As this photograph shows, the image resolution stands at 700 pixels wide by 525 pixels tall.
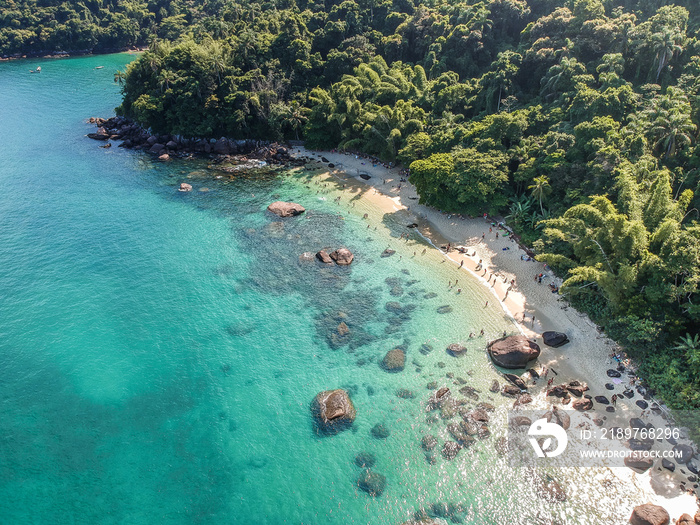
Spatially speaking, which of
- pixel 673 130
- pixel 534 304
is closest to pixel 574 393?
pixel 534 304

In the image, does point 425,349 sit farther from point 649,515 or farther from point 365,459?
point 649,515

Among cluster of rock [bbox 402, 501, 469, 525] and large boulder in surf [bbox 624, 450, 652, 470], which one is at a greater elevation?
large boulder in surf [bbox 624, 450, 652, 470]

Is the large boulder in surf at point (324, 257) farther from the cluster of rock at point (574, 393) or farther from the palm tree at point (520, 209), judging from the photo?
the cluster of rock at point (574, 393)

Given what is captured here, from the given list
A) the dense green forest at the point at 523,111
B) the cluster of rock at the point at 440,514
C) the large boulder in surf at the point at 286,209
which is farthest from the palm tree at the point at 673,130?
the large boulder in surf at the point at 286,209

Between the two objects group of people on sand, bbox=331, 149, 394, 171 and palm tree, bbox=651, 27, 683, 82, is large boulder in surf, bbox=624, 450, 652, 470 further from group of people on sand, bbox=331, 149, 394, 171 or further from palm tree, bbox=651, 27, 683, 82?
palm tree, bbox=651, 27, 683, 82

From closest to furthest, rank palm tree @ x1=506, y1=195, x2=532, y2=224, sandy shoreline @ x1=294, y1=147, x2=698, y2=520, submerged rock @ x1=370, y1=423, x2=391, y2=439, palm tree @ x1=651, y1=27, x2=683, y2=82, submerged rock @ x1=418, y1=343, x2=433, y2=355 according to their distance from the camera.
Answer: sandy shoreline @ x1=294, y1=147, x2=698, y2=520
submerged rock @ x1=370, y1=423, x2=391, y2=439
submerged rock @ x1=418, y1=343, x2=433, y2=355
palm tree @ x1=506, y1=195, x2=532, y2=224
palm tree @ x1=651, y1=27, x2=683, y2=82

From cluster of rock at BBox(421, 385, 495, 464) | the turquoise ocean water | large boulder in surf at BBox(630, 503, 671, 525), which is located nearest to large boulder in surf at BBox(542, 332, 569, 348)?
the turquoise ocean water

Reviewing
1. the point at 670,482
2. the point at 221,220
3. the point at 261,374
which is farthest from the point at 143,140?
the point at 670,482
